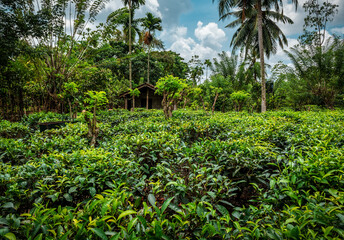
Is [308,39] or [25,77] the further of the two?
[308,39]

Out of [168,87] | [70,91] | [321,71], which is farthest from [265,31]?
[70,91]

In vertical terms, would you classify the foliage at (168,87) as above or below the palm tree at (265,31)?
below

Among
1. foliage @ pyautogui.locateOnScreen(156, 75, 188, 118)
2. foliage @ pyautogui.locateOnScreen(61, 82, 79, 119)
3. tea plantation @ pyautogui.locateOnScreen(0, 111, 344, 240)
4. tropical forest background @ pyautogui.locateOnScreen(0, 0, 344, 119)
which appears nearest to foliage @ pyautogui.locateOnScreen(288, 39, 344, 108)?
tropical forest background @ pyautogui.locateOnScreen(0, 0, 344, 119)

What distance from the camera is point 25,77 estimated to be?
8172 mm

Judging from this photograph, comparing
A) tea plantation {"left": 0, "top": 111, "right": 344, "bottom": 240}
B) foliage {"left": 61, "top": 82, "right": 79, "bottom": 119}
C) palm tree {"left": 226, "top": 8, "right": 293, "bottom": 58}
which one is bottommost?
tea plantation {"left": 0, "top": 111, "right": 344, "bottom": 240}

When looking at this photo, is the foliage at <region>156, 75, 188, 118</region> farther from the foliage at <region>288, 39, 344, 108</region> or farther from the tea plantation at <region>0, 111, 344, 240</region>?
the foliage at <region>288, 39, 344, 108</region>

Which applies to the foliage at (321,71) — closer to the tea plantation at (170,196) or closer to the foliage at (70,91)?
the tea plantation at (170,196)

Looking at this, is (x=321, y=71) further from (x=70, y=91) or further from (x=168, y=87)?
(x=70, y=91)

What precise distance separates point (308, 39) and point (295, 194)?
22804mm

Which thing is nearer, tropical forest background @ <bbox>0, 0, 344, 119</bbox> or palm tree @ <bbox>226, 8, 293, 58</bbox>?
tropical forest background @ <bbox>0, 0, 344, 119</bbox>

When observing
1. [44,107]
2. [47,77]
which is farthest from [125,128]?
[44,107]

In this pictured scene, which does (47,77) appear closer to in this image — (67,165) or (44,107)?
(44,107)

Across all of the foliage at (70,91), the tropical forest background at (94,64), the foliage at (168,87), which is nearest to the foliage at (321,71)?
the tropical forest background at (94,64)

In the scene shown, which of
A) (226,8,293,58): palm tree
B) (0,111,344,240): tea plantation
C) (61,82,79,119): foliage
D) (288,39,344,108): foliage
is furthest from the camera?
(226,8,293,58): palm tree
